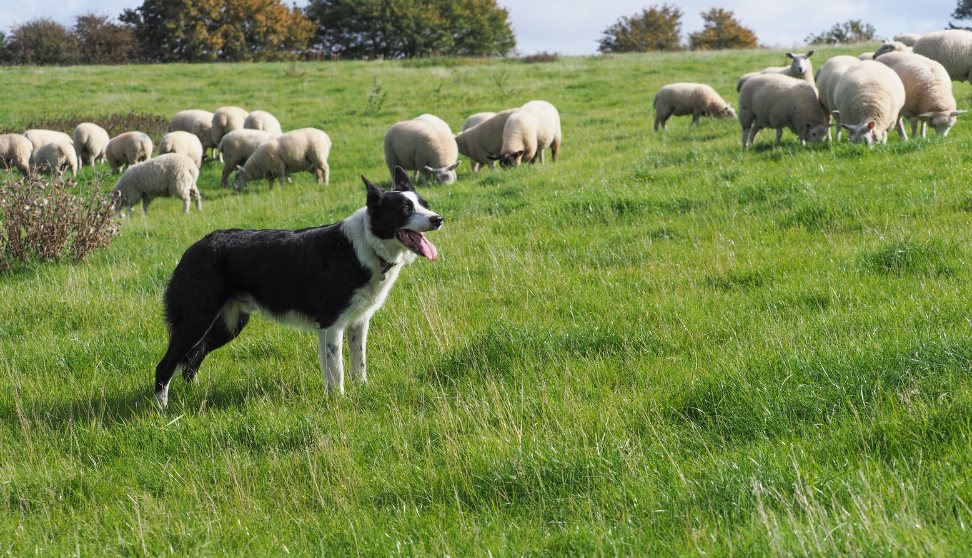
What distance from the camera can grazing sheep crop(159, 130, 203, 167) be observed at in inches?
754

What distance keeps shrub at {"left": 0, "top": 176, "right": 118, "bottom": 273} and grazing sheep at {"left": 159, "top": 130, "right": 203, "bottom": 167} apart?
894 cm

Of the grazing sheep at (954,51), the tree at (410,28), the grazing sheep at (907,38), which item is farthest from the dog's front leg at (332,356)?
the tree at (410,28)

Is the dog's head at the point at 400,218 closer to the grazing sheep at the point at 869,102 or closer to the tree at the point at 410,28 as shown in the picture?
the grazing sheep at the point at 869,102

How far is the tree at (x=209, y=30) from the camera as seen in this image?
61.3m

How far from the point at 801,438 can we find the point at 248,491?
2.66 m

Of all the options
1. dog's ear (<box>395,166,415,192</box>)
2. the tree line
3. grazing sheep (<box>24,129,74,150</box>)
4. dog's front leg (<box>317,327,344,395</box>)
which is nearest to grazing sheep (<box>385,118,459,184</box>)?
dog's ear (<box>395,166,415,192</box>)

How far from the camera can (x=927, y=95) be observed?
513 inches

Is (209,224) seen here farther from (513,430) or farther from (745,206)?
(513,430)

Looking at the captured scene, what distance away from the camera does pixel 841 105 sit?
12516 millimetres

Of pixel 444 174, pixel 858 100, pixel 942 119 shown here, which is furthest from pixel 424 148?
pixel 942 119

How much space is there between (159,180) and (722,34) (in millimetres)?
69943

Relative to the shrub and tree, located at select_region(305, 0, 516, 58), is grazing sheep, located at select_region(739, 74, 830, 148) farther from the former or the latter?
tree, located at select_region(305, 0, 516, 58)

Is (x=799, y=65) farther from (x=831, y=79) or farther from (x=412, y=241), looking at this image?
(x=412, y=241)

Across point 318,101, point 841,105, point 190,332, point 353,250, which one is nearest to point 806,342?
point 353,250
